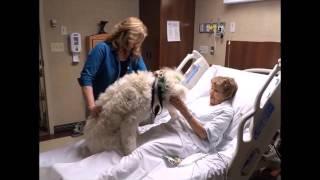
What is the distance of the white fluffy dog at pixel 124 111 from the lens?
1.49m

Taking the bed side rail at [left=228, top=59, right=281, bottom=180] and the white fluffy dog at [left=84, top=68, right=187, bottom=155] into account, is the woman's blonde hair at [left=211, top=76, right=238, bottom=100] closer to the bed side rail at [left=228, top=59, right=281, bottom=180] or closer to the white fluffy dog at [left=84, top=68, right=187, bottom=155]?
the bed side rail at [left=228, top=59, right=281, bottom=180]

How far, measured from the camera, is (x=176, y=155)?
1.59m

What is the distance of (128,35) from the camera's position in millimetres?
1854

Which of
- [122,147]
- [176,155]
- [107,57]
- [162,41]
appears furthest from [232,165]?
[162,41]

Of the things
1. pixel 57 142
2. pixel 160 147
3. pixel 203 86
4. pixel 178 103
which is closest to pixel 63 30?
pixel 57 142

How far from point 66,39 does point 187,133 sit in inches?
88.4

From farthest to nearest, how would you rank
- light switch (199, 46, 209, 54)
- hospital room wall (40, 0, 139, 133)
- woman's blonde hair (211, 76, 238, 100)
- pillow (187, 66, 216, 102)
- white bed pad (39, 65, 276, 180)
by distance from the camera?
light switch (199, 46, 209, 54) → hospital room wall (40, 0, 139, 133) → pillow (187, 66, 216, 102) → woman's blonde hair (211, 76, 238, 100) → white bed pad (39, 65, 276, 180)

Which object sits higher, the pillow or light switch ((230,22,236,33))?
light switch ((230,22,236,33))

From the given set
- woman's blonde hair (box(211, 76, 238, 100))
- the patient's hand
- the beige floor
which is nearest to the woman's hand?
the patient's hand

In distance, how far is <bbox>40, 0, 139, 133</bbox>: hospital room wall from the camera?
3.17m

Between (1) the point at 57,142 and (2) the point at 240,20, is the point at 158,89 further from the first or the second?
(1) the point at 57,142

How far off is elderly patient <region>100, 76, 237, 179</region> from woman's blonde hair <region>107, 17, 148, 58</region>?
541 millimetres
